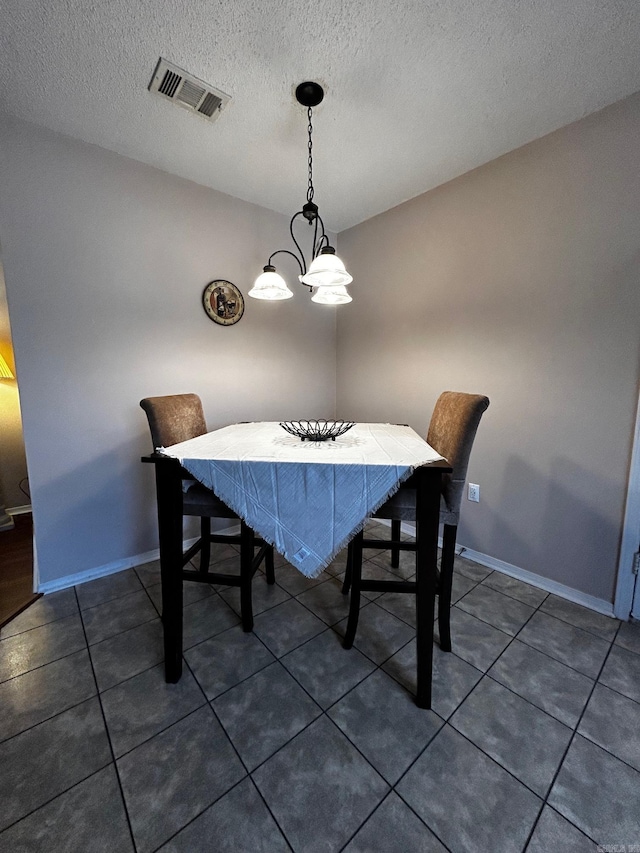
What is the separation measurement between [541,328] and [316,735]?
2.13m

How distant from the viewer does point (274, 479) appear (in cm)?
118

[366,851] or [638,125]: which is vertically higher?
[638,125]

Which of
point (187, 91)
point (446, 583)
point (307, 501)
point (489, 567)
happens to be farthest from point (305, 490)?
point (187, 91)

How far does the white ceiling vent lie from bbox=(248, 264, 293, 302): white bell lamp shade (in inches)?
29.8

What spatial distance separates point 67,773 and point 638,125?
3.29 metres

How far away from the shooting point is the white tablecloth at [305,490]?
3.69ft

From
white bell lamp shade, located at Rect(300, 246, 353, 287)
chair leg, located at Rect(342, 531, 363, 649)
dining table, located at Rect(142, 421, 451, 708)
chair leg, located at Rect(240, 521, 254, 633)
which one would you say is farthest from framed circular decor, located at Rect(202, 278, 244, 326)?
chair leg, located at Rect(342, 531, 363, 649)

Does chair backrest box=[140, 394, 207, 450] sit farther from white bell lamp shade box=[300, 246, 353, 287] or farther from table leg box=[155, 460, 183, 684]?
white bell lamp shade box=[300, 246, 353, 287]

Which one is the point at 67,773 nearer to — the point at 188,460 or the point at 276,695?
the point at 276,695

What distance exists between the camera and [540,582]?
190 centimetres

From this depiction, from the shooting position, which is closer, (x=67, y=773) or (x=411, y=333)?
(x=67, y=773)

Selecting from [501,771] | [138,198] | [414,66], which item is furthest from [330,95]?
[501,771]

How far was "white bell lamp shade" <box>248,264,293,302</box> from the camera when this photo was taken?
171cm

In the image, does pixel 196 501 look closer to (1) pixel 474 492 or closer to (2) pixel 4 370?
(1) pixel 474 492
